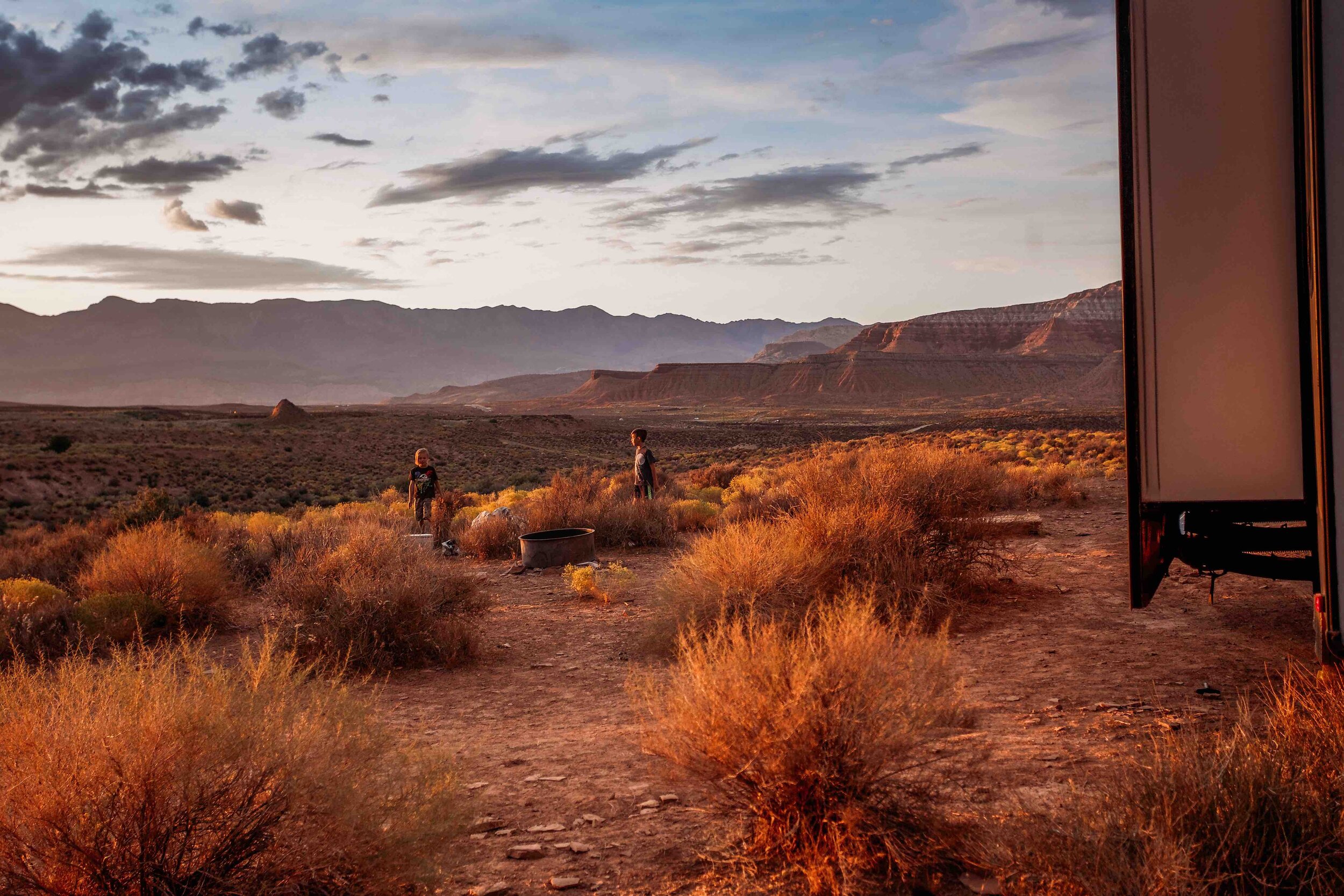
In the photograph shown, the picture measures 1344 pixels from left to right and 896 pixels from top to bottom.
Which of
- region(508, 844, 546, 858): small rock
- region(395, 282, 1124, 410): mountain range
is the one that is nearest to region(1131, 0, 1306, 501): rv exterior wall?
region(508, 844, 546, 858): small rock

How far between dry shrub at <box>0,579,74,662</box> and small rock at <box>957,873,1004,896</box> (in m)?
6.25

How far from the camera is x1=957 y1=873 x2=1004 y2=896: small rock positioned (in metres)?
2.73

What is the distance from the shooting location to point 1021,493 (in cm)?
1440

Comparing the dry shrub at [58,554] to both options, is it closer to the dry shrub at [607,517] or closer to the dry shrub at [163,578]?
the dry shrub at [163,578]

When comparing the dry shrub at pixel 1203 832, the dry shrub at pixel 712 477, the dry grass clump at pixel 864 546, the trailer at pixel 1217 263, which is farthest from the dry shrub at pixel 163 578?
the dry shrub at pixel 712 477

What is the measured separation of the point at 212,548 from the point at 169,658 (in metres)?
7.63

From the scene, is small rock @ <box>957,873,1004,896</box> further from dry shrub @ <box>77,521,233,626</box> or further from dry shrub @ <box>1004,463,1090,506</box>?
dry shrub @ <box>1004,463,1090,506</box>

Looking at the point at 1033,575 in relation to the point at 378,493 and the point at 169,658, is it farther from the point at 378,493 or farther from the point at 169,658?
the point at 378,493

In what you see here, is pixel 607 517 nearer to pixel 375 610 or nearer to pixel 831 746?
pixel 375 610

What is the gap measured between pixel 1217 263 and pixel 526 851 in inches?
158

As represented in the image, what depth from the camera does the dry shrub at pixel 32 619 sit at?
Answer: 6855 millimetres

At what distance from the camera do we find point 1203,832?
260cm

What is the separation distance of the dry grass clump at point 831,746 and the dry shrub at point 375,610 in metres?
3.83

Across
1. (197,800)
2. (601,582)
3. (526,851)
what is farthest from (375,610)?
(197,800)
